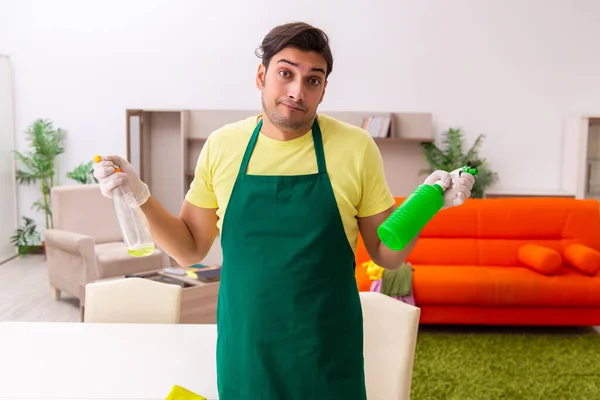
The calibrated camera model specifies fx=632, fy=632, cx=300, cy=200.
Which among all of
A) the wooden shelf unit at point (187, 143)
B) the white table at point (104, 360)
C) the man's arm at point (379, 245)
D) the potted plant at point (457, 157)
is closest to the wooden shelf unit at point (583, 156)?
the potted plant at point (457, 157)

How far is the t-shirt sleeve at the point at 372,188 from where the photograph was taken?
1.41 meters

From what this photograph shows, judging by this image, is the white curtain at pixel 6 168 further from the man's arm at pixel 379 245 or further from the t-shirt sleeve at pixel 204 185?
the man's arm at pixel 379 245

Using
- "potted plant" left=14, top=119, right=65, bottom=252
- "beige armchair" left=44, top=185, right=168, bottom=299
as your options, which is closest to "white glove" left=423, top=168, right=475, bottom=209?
"beige armchair" left=44, top=185, right=168, bottom=299

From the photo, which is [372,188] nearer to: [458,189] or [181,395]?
[458,189]

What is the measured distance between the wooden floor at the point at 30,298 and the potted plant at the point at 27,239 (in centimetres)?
30

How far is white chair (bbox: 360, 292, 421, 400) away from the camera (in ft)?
Result: 6.31

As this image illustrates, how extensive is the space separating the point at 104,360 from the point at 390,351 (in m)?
0.85

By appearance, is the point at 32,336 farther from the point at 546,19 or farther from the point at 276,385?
the point at 546,19

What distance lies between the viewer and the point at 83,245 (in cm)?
428

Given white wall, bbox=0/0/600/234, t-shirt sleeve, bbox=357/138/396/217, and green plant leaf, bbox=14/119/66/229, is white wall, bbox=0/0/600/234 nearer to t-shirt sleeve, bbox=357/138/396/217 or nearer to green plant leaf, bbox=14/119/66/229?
green plant leaf, bbox=14/119/66/229

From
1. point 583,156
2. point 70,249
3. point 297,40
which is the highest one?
point 297,40

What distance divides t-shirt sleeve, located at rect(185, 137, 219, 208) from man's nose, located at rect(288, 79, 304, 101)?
242 mm

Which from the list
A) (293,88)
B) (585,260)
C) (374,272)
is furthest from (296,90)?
(585,260)

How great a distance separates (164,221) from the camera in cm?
145
